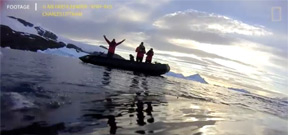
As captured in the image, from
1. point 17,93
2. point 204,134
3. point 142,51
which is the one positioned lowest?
point 204,134

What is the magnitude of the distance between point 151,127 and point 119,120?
3.06 ft

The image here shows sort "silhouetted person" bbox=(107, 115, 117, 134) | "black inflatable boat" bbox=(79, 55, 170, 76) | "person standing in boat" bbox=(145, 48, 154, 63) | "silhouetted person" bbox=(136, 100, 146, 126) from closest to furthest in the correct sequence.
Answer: "silhouetted person" bbox=(107, 115, 117, 134)
"silhouetted person" bbox=(136, 100, 146, 126)
"black inflatable boat" bbox=(79, 55, 170, 76)
"person standing in boat" bbox=(145, 48, 154, 63)

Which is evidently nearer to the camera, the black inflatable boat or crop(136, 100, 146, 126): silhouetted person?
crop(136, 100, 146, 126): silhouetted person

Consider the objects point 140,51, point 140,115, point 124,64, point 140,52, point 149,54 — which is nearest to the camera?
point 140,115

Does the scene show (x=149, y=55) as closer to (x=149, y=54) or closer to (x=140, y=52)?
(x=149, y=54)

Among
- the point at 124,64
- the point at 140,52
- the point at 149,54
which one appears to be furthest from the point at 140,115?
the point at 149,54

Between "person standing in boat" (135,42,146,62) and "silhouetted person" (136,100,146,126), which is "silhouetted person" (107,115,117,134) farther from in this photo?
"person standing in boat" (135,42,146,62)

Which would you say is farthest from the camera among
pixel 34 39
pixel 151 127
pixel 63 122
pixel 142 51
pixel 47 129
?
pixel 34 39

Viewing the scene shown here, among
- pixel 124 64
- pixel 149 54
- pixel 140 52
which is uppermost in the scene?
pixel 140 52

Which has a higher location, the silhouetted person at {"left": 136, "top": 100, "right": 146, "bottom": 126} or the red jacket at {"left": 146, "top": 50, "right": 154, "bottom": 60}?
the red jacket at {"left": 146, "top": 50, "right": 154, "bottom": 60}

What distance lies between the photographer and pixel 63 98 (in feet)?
33.5

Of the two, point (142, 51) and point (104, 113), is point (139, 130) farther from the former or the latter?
point (142, 51)

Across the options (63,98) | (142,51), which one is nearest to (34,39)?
(142,51)

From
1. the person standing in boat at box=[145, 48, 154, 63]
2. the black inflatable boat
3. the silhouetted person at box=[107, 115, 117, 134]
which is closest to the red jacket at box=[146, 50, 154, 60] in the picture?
the person standing in boat at box=[145, 48, 154, 63]
